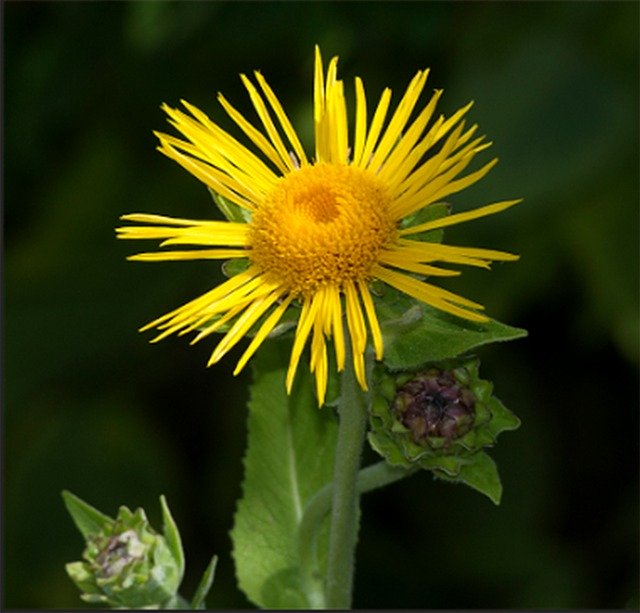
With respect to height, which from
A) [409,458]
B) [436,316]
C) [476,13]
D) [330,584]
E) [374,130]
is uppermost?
[476,13]

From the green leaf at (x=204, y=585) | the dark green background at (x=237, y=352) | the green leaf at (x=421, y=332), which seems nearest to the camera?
the green leaf at (x=421, y=332)

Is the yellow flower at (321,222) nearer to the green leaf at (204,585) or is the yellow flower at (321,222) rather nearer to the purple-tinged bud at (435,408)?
the purple-tinged bud at (435,408)

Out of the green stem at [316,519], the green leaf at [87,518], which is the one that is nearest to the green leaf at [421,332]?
the green stem at [316,519]

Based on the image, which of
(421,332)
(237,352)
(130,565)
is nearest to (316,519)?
(130,565)

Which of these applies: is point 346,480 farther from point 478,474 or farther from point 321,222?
point 321,222

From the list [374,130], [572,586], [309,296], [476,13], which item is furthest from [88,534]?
[476,13]

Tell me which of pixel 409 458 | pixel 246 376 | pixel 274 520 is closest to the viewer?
pixel 409 458

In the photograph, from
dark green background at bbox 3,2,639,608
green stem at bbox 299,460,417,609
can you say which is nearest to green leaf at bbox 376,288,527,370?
green stem at bbox 299,460,417,609

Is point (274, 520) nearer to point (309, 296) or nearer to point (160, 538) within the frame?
point (160, 538)

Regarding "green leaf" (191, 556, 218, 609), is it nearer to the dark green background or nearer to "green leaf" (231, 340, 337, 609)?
"green leaf" (231, 340, 337, 609)
